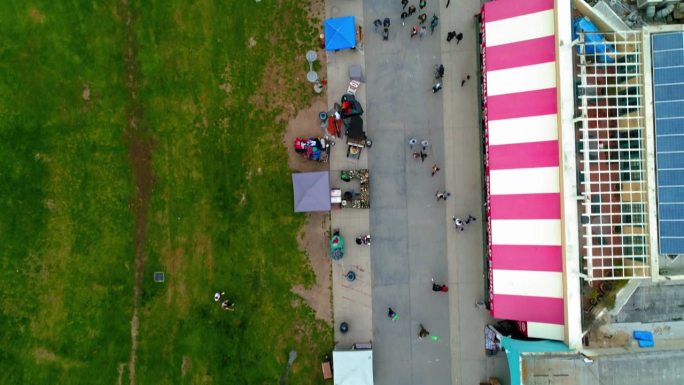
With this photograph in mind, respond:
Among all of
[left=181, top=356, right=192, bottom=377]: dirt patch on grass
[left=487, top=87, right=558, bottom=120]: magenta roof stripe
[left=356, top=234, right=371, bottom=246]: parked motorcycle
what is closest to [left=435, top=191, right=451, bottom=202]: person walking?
[left=356, top=234, right=371, bottom=246]: parked motorcycle

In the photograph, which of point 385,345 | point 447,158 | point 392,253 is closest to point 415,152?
point 447,158

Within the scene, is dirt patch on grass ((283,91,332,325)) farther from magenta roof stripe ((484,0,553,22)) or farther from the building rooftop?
the building rooftop

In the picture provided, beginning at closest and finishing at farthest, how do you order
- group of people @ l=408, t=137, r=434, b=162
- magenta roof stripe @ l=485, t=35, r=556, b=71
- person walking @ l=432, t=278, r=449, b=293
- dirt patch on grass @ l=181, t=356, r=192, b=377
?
1. magenta roof stripe @ l=485, t=35, r=556, b=71
2. person walking @ l=432, t=278, r=449, b=293
3. dirt patch on grass @ l=181, t=356, r=192, b=377
4. group of people @ l=408, t=137, r=434, b=162

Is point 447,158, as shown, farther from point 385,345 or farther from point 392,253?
point 385,345

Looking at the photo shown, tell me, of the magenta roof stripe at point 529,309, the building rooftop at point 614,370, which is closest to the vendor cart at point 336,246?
the magenta roof stripe at point 529,309

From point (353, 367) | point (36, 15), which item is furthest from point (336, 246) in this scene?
point (36, 15)

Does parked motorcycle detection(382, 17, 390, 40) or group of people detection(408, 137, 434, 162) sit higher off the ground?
parked motorcycle detection(382, 17, 390, 40)
